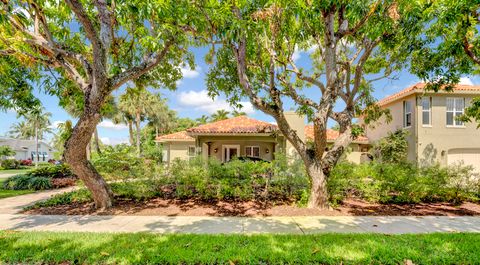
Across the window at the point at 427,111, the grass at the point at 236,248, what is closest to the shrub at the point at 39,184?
the grass at the point at 236,248

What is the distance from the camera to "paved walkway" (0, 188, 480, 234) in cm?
595

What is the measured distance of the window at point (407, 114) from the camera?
17.4 metres

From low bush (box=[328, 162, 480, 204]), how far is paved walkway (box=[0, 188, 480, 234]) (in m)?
1.62

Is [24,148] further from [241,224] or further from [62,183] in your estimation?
[241,224]

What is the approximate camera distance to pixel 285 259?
163 inches

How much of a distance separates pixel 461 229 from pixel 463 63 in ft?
17.2

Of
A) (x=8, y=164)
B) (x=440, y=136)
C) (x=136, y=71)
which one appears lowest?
(x=8, y=164)

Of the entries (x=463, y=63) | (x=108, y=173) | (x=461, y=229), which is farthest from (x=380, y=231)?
(x=108, y=173)

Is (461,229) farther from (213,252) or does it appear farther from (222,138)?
(222,138)

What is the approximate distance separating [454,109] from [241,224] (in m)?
18.1

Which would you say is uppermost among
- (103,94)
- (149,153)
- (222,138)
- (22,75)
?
(22,75)

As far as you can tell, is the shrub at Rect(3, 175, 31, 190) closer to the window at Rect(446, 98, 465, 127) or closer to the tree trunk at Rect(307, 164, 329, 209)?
the tree trunk at Rect(307, 164, 329, 209)

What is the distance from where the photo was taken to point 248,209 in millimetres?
7957

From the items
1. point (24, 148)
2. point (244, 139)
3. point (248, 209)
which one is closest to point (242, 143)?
point (244, 139)
